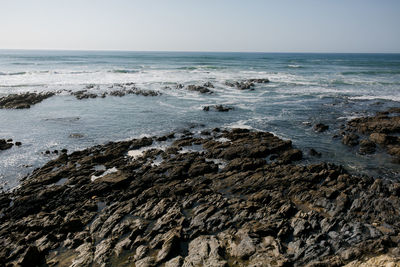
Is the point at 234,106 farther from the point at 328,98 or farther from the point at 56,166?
the point at 56,166

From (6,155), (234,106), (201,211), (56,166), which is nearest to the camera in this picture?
(201,211)

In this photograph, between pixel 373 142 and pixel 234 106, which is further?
pixel 234 106

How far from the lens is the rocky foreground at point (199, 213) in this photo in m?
10.8

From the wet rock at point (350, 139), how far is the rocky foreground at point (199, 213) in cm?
613

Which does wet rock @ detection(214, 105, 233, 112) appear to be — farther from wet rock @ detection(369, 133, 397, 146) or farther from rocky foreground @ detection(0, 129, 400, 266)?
wet rock @ detection(369, 133, 397, 146)

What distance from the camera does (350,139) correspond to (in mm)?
23938

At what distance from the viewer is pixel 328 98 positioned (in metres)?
44.9

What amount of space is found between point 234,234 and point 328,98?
40.9 meters

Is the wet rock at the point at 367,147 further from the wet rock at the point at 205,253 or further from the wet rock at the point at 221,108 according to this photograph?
the wet rock at the point at 221,108

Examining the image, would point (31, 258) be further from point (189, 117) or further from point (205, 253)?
point (189, 117)

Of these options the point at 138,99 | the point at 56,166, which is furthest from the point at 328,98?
the point at 56,166

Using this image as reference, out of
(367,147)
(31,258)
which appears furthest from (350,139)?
(31,258)

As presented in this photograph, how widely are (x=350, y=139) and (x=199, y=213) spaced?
18152 millimetres

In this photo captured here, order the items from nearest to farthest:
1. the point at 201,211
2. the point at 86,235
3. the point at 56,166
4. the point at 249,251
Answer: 1. the point at 249,251
2. the point at 86,235
3. the point at 201,211
4. the point at 56,166
